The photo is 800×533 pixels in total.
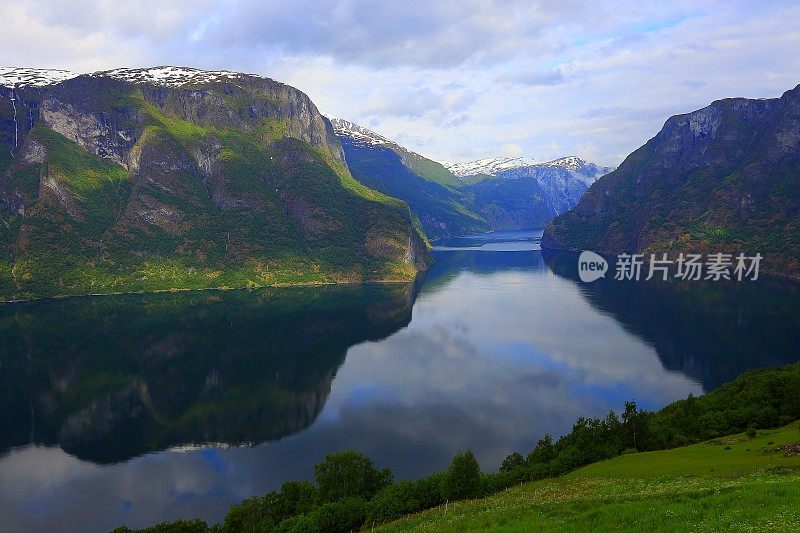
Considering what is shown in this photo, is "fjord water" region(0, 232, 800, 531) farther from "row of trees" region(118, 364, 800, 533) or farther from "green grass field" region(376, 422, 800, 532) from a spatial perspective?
"green grass field" region(376, 422, 800, 532)

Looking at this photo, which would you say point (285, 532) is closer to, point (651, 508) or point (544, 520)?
point (544, 520)

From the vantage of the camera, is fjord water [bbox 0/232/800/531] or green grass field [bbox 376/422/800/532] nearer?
green grass field [bbox 376/422/800/532]

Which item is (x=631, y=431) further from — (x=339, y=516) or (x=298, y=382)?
(x=298, y=382)

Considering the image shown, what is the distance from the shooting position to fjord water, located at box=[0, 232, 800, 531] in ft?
241

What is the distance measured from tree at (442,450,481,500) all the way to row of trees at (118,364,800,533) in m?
0.08

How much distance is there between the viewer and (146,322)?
16425 centimetres

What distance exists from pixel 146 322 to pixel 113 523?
113 meters

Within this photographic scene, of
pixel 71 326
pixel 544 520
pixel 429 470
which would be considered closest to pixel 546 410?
pixel 429 470

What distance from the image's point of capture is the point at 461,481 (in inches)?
1927

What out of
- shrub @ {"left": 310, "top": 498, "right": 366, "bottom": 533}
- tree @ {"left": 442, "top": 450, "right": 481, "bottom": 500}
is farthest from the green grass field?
shrub @ {"left": 310, "top": 498, "right": 366, "bottom": 533}

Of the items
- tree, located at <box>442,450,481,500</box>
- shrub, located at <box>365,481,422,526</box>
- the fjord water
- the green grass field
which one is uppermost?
the green grass field

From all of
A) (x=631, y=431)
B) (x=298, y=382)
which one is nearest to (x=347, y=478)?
(x=631, y=431)

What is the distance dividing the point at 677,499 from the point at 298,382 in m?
95.3

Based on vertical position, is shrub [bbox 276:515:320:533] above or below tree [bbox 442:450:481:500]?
below
